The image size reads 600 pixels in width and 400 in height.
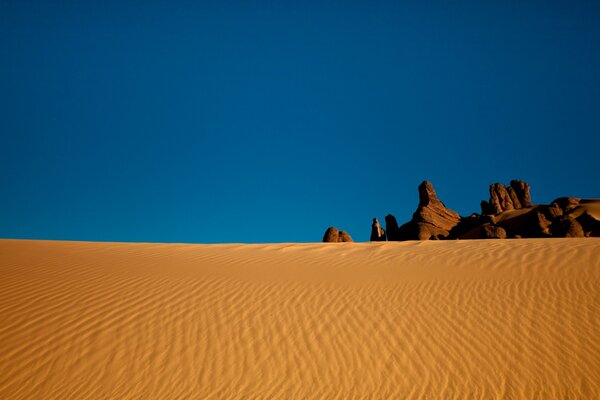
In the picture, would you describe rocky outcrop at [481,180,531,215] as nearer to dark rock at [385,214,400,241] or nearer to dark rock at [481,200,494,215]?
dark rock at [481,200,494,215]

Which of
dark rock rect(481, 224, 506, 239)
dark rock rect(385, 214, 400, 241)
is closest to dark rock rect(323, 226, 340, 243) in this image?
dark rock rect(385, 214, 400, 241)

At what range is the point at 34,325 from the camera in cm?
763

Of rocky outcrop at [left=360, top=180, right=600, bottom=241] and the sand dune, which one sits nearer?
the sand dune

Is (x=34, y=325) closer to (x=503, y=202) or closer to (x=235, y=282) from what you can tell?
(x=235, y=282)

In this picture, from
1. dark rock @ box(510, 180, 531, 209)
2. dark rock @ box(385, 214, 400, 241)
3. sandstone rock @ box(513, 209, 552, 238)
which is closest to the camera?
sandstone rock @ box(513, 209, 552, 238)

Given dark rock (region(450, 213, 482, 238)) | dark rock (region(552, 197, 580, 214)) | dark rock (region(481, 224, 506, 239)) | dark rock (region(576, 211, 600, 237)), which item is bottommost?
dark rock (region(481, 224, 506, 239))

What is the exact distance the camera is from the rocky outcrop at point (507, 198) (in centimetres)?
4175

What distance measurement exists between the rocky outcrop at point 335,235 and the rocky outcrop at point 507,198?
57.9 feet

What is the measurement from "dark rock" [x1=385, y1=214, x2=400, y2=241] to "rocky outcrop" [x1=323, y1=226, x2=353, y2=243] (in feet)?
→ 26.6

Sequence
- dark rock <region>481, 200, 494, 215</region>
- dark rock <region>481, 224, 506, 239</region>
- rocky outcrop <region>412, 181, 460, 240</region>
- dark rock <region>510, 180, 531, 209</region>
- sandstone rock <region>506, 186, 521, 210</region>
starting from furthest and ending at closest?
dark rock <region>510, 180, 531, 209</region> → sandstone rock <region>506, 186, 521, 210</region> → dark rock <region>481, 200, 494, 215</region> → rocky outcrop <region>412, 181, 460, 240</region> → dark rock <region>481, 224, 506, 239</region>

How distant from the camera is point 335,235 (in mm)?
31406

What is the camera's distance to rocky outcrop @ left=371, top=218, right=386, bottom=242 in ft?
129

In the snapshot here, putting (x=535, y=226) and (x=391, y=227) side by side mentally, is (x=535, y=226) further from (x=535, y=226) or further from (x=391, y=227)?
(x=391, y=227)

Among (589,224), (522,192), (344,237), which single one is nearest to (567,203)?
(589,224)
